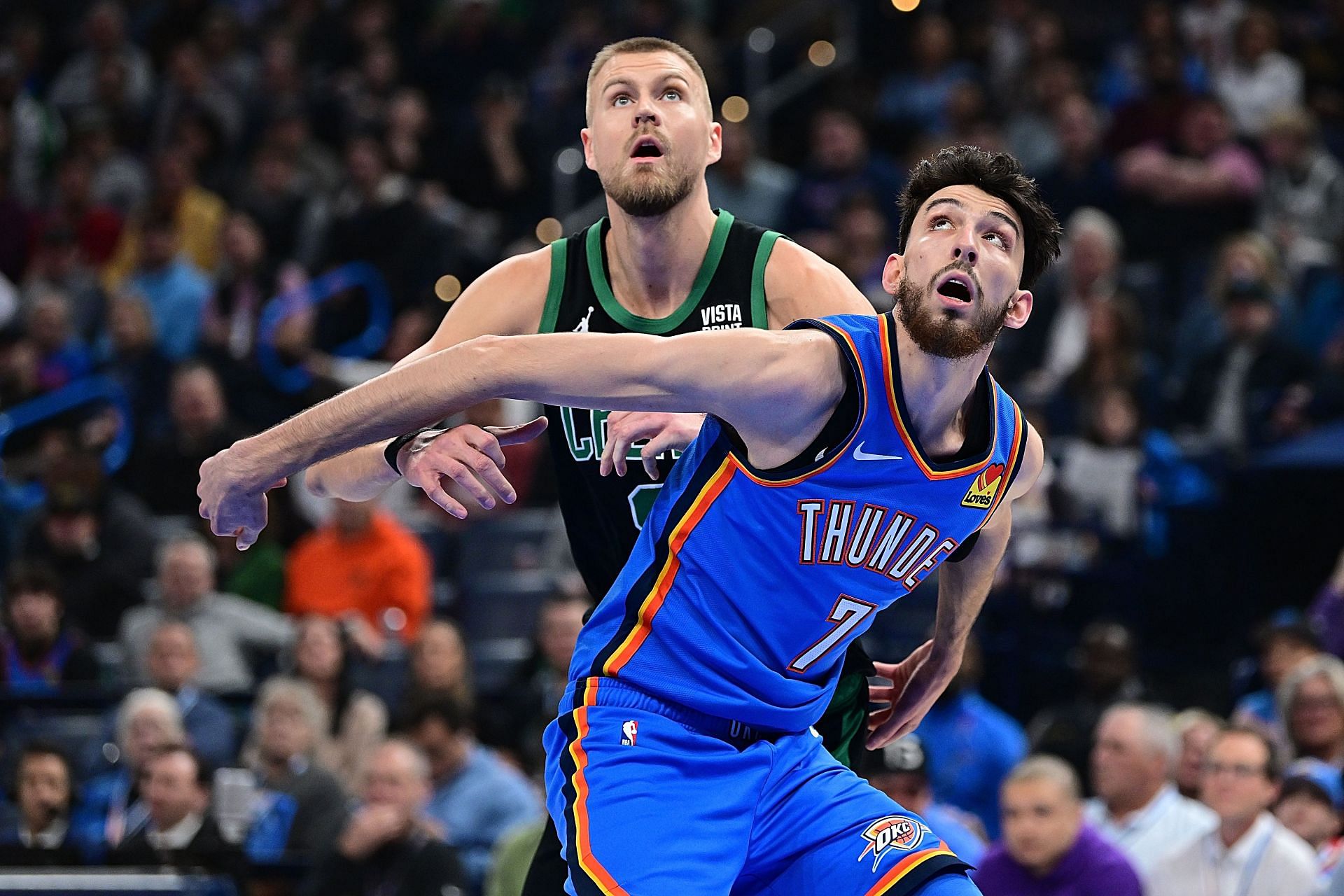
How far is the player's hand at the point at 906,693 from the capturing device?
5.25 meters

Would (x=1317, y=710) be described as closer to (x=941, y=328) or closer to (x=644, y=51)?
(x=644, y=51)

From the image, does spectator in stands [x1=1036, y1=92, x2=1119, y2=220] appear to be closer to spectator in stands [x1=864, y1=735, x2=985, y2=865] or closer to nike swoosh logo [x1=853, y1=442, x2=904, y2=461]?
spectator in stands [x1=864, y1=735, x2=985, y2=865]

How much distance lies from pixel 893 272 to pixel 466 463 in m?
1.12

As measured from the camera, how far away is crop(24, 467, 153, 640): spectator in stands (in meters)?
11.6

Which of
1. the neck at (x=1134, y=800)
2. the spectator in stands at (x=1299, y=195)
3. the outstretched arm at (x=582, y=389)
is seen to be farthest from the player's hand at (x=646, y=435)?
the spectator in stands at (x=1299, y=195)

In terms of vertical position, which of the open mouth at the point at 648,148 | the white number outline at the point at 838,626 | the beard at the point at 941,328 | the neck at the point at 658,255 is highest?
the open mouth at the point at 648,148

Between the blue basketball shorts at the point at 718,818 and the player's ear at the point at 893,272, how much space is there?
1.10m

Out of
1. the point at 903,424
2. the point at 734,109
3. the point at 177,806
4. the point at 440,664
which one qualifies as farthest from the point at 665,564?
the point at 734,109

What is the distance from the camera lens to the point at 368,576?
11.2m

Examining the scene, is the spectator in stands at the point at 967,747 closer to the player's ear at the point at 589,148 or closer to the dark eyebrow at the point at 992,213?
the player's ear at the point at 589,148

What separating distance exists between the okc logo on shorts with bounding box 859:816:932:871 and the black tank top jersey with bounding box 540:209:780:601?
116 cm

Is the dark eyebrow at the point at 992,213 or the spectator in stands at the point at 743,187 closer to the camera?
the dark eyebrow at the point at 992,213

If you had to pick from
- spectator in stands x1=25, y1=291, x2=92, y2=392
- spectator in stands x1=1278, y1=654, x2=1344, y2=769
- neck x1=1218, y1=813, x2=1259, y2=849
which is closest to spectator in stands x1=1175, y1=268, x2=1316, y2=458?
spectator in stands x1=1278, y1=654, x2=1344, y2=769

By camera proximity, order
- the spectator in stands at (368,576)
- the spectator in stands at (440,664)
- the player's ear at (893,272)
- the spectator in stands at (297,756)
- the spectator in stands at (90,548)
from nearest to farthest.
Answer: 1. the player's ear at (893,272)
2. the spectator in stands at (297,756)
3. the spectator in stands at (440,664)
4. the spectator in stands at (368,576)
5. the spectator in stands at (90,548)
